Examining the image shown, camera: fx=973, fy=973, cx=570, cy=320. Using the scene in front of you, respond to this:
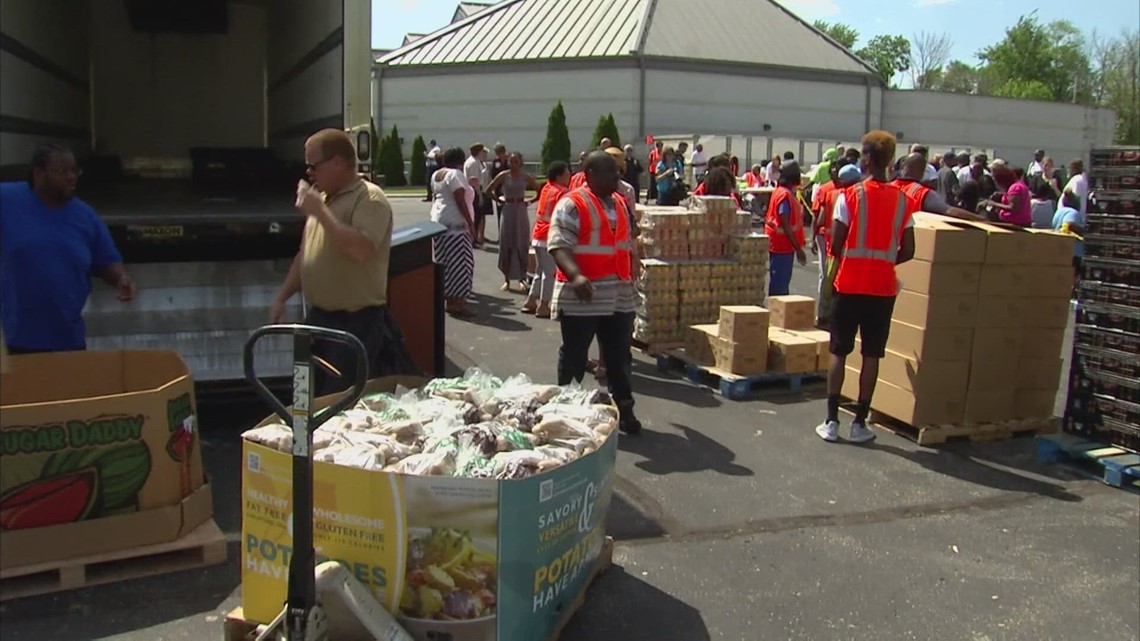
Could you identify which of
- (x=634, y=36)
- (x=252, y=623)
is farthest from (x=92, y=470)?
(x=634, y=36)

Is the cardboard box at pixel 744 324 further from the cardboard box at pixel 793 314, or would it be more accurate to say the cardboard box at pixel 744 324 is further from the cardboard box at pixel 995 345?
the cardboard box at pixel 995 345

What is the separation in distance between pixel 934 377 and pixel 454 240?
19.3 feet

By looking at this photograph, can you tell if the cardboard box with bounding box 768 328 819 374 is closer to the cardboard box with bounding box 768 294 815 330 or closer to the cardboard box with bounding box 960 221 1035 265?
the cardboard box with bounding box 768 294 815 330

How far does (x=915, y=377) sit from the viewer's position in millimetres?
6848

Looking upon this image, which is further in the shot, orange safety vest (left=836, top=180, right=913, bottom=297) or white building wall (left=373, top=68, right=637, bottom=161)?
white building wall (left=373, top=68, right=637, bottom=161)

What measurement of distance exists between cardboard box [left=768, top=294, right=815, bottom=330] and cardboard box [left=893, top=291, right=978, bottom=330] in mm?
1876

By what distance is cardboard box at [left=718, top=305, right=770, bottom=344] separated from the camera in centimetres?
793

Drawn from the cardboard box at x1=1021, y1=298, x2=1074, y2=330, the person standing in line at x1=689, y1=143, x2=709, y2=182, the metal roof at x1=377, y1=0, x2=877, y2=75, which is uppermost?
the metal roof at x1=377, y1=0, x2=877, y2=75

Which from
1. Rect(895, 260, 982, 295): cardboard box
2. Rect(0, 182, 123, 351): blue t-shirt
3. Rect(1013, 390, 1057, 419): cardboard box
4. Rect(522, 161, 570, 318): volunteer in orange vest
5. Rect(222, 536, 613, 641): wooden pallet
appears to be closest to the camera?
Rect(222, 536, 613, 641): wooden pallet

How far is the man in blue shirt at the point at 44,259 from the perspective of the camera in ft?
16.2

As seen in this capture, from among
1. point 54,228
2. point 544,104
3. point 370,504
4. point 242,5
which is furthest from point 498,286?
point 544,104

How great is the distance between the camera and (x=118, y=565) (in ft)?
14.8

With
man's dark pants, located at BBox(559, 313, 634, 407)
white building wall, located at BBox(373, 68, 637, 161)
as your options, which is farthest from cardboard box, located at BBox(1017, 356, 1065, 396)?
white building wall, located at BBox(373, 68, 637, 161)

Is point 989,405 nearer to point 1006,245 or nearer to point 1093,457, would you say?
point 1093,457
